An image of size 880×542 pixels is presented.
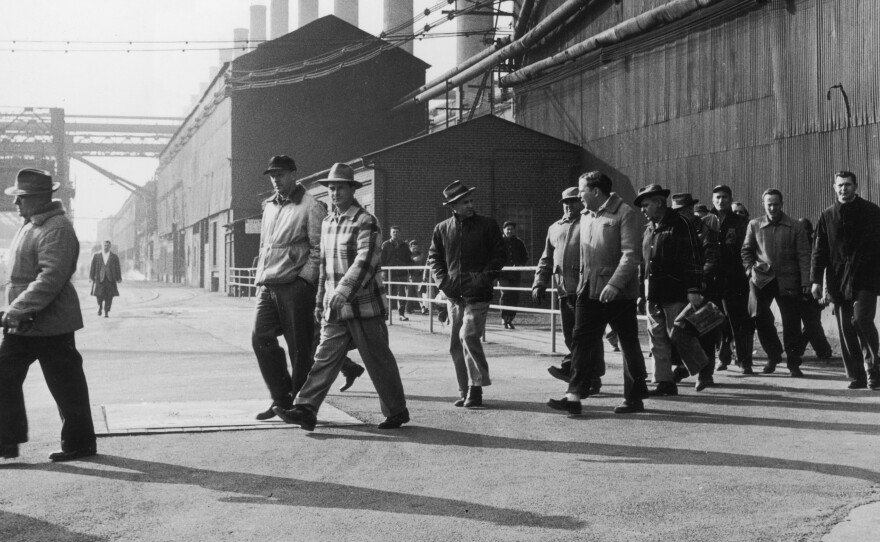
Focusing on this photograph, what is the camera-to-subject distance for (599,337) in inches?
317

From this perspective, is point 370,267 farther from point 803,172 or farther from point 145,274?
point 145,274

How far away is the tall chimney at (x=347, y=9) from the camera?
7494 centimetres

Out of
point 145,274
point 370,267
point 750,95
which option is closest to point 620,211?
point 370,267

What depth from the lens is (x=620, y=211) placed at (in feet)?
25.9

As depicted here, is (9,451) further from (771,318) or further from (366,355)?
(771,318)

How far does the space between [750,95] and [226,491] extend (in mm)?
16997

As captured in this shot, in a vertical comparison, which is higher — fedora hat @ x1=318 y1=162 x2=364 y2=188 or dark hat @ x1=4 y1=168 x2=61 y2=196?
fedora hat @ x1=318 y1=162 x2=364 y2=188

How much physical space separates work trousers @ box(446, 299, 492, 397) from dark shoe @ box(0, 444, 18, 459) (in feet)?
11.5

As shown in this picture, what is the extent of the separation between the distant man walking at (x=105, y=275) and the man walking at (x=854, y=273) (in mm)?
18197

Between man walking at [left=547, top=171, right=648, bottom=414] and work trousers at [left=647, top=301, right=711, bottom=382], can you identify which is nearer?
man walking at [left=547, top=171, right=648, bottom=414]

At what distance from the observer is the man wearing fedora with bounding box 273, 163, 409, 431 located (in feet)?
23.4

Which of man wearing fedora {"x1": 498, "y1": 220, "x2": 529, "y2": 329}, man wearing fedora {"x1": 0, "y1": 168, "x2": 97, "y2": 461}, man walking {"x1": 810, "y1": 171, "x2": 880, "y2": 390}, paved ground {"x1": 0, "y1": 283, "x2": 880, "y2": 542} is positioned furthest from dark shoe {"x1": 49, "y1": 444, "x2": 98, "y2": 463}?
man wearing fedora {"x1": 498, "y1": 220, "x2": 529, "y2": 329}

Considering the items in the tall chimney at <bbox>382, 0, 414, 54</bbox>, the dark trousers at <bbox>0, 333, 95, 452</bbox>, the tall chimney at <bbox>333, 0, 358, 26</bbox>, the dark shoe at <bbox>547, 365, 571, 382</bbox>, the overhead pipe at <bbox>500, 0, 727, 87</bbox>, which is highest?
the tall chimney at <bbox>333, 0, 358, 26</bbox>

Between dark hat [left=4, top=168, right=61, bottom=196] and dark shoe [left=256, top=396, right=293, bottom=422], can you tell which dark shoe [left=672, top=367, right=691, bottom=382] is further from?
dark hat [left=4, top=168, right=61, bottom=196]
